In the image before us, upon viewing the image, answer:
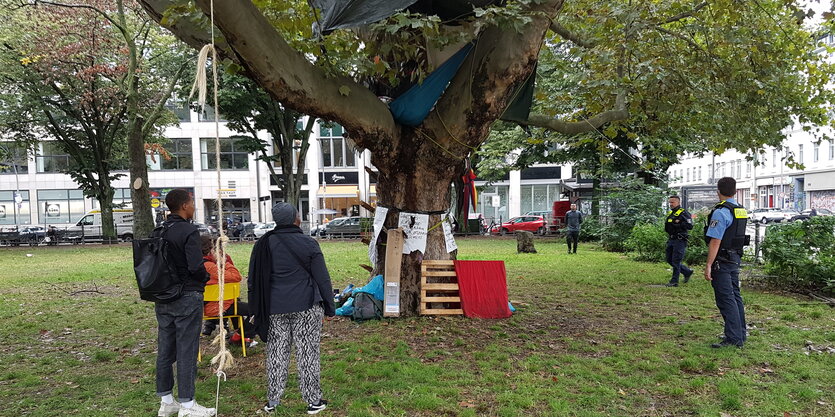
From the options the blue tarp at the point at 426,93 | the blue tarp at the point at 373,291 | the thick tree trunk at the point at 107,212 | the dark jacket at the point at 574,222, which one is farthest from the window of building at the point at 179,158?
the blue tarp at the point at 426,93

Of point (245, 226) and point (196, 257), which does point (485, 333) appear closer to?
point (196, 257)

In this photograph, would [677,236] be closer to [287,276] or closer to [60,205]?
[287,276]

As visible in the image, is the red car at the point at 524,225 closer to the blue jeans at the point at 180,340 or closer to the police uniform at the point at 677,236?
the police uniform at the point at 677,236

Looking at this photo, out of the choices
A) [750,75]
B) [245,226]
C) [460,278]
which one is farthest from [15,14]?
[750,75]

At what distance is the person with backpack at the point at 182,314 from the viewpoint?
3.98 m

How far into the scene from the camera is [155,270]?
3.92 meters

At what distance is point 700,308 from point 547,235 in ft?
63.6

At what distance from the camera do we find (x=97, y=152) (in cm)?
2438

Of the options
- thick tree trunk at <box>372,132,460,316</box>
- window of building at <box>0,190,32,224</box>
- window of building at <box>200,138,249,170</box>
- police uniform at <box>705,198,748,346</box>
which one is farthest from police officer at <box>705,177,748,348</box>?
window of building at <box>0,190,32,224</box>

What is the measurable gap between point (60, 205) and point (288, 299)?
47.3 metres

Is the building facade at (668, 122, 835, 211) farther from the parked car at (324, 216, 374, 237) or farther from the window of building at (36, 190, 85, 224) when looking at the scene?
the window of building at (36, 190, 85, 224)

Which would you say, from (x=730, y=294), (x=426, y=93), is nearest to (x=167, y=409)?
(x=426, y=93)

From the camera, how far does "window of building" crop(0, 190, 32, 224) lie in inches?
1667

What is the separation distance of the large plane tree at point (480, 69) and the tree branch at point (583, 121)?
29 mm
